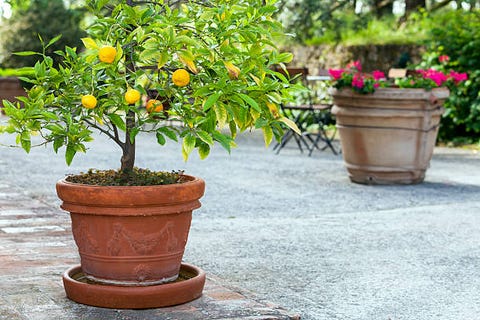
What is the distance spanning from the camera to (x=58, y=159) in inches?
373

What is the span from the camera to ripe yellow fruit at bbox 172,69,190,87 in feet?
11.2

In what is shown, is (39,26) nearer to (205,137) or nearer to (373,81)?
(373,81)

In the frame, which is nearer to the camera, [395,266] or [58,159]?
[395,266]

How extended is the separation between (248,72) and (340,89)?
4402 mm

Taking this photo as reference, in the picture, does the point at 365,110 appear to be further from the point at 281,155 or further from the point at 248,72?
the point at 248,72

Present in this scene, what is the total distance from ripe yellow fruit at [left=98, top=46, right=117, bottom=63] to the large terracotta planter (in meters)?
4.66

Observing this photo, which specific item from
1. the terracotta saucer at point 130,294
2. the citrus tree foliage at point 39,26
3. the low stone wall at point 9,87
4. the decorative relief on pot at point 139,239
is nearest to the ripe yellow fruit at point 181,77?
the decorative relief on pot at point 139,239

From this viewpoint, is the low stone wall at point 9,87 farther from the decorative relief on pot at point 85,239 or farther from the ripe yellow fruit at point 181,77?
the ripe yellow fruit at point 181,77

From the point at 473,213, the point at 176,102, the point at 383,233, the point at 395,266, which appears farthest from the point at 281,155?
the point at 176,102

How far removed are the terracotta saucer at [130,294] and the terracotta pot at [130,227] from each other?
6 cm

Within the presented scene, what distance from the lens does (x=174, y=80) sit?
3.44 m

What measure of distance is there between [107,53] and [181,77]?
0.30 metres

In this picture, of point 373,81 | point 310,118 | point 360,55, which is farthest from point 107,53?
point 360,55

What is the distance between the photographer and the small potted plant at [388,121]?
303 inches
